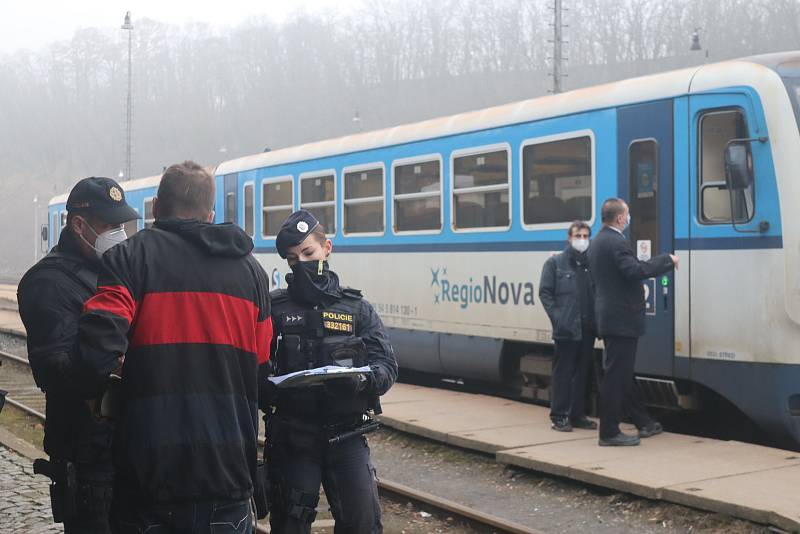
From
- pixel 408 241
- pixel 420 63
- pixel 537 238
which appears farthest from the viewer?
pixel 420 63

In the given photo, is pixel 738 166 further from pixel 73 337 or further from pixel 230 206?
pixel 230 206

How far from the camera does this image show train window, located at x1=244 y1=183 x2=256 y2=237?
16375 millimetres

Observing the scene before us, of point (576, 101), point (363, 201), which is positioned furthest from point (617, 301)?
point (363, 201)

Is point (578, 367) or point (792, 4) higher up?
point (792, 4)

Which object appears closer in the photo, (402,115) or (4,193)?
(402,115)

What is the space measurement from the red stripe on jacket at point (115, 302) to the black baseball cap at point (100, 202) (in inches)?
34.7

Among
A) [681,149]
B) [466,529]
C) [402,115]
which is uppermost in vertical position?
[402,115]

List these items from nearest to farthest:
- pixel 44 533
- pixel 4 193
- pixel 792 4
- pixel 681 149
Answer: pixel 44 533
pixel 681 149
pixel 792 4
pixel 4 193

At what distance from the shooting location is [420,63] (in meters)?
96.9

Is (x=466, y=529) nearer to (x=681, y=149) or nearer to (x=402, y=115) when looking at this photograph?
(x=681, y=149)

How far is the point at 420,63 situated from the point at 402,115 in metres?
4.74

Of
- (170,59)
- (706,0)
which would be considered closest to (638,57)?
(706,0)

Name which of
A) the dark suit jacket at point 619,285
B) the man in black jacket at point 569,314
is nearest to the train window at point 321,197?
the man in black jacket at point 569,314

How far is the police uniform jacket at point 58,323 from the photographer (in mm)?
3750
